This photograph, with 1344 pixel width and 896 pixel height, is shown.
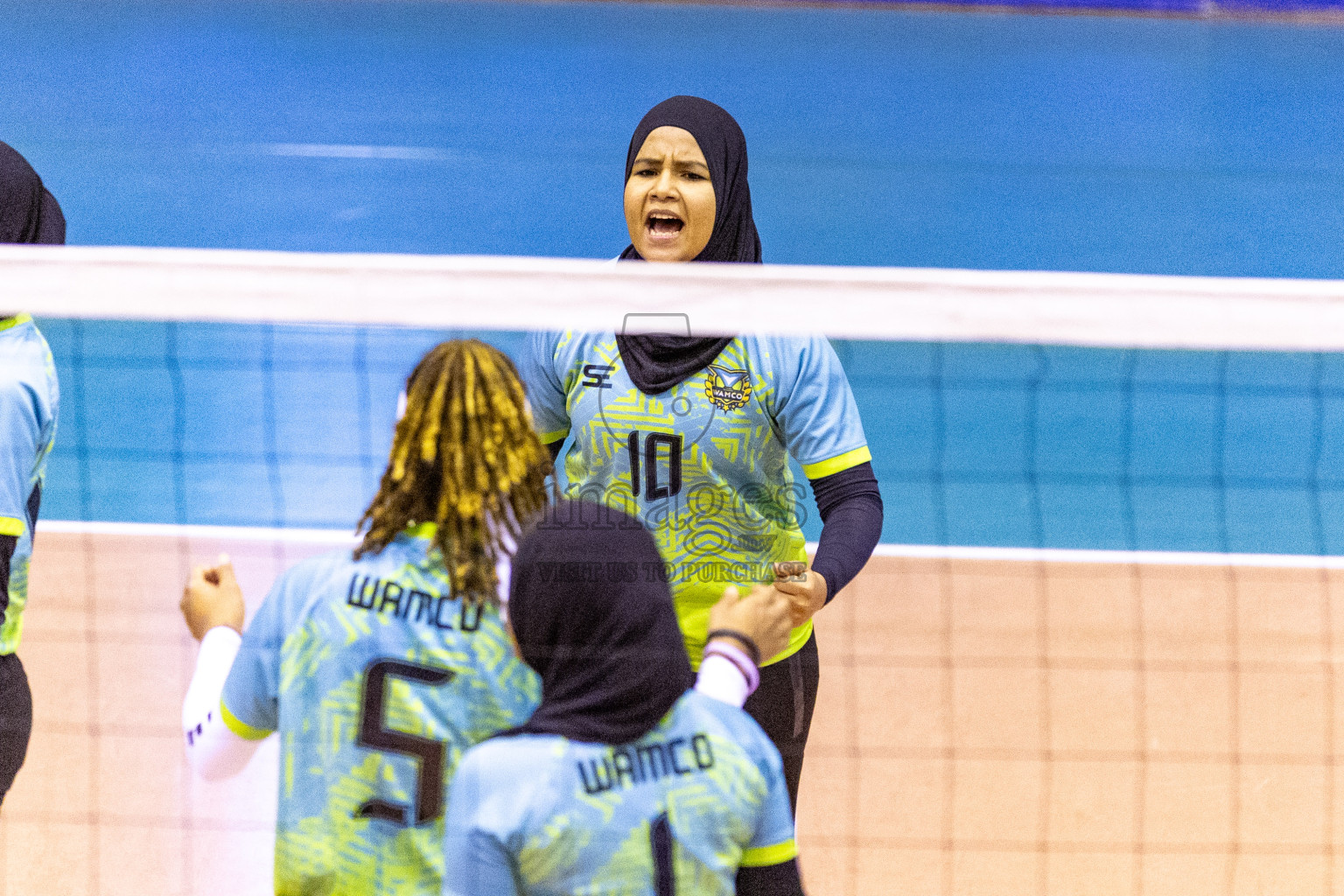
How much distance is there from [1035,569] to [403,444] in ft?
12.5

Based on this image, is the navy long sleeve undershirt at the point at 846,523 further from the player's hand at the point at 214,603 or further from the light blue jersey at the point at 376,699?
the player's hand at the point at 214,603

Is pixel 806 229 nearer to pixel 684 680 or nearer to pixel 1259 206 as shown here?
pixel 1259 206

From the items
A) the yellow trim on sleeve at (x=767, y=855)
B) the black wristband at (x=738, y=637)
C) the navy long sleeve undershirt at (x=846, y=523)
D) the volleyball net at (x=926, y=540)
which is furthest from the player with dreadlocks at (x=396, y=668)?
the navy long sleeve undershirt at (x=846, y=523)

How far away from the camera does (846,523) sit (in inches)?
106

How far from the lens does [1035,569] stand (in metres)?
5.32

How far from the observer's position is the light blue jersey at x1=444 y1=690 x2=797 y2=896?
6.08ft

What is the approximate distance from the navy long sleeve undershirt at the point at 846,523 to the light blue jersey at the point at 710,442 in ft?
0.11

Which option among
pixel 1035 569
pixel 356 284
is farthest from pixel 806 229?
pixel 356 284

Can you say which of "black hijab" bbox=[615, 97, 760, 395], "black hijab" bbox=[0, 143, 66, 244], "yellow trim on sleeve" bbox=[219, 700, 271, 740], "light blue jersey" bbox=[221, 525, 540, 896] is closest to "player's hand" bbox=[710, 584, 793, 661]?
"light blue jersey" bbox=[221, 525, 540, 896]

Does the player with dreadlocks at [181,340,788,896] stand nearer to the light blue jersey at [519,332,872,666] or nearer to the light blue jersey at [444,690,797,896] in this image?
the light blue jersey at [444,690,797,896]

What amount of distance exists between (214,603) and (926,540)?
4215 mm

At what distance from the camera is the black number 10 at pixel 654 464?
8.93 feet

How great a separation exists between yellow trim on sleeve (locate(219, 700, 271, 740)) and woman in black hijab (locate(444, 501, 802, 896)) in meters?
0.36

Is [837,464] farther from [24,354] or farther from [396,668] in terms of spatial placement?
[24,354]
